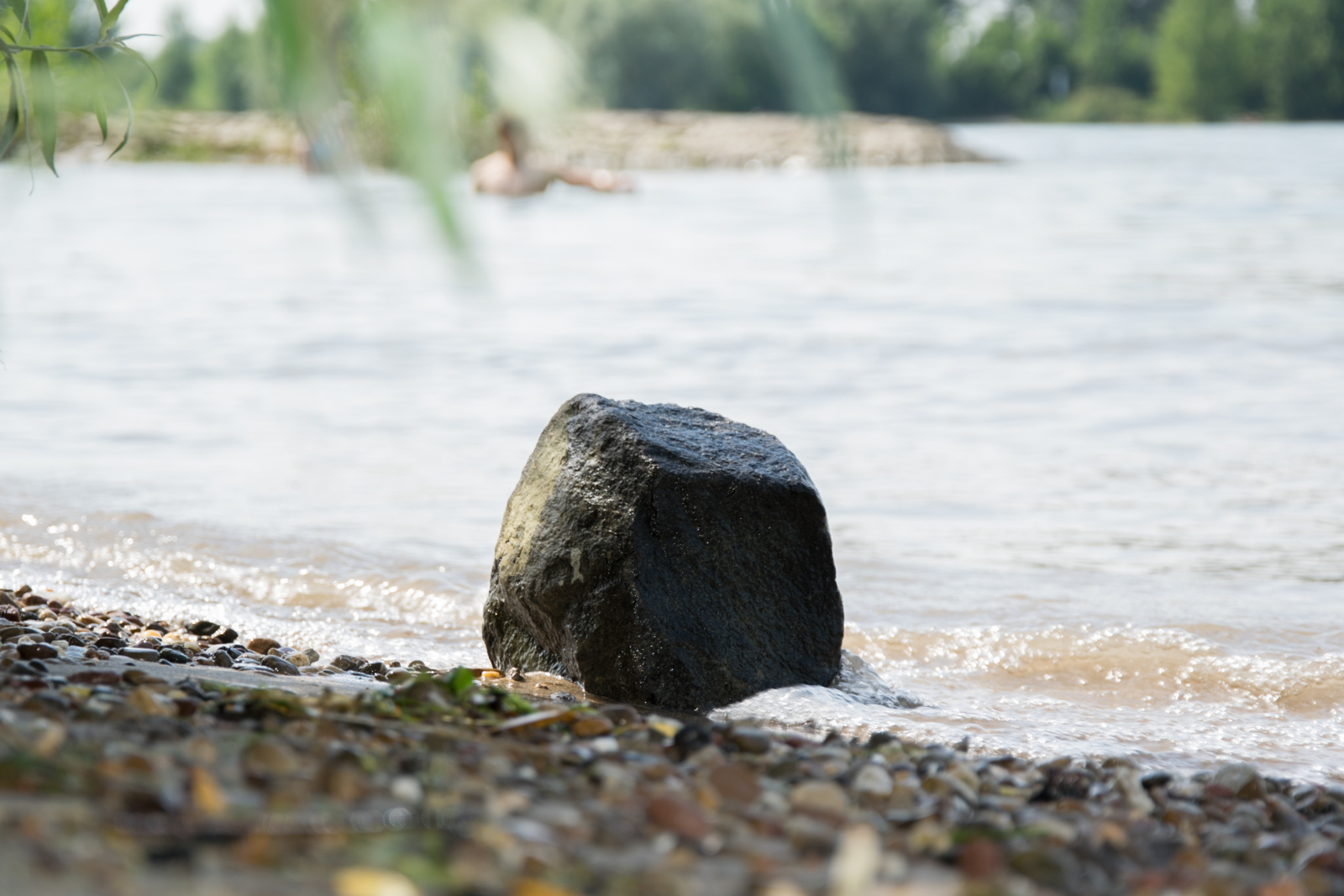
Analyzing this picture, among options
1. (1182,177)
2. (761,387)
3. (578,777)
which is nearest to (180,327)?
(761,387)

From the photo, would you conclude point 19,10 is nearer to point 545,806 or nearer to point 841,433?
point 545,806

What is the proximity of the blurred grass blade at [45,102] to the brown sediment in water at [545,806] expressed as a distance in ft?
3.23

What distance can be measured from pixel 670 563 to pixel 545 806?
1745mm

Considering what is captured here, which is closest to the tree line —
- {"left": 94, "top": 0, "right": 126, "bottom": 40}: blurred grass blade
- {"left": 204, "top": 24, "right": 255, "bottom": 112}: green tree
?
{"left": 204, "top": 24, "right": 255, "bottom": 112}: green tree

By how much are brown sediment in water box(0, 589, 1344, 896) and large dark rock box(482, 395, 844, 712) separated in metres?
0.73

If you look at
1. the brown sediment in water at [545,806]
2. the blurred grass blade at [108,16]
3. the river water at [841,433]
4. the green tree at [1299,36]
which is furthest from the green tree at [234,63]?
the green tree at [1299,36]

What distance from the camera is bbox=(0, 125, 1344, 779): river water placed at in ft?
12.7

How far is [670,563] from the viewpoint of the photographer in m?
3.37

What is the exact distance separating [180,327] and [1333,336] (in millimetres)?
9343

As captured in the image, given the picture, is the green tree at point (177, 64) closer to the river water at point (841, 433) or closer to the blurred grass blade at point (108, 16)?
the river water at point (841, 433)

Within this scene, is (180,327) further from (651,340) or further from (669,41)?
(669,41)

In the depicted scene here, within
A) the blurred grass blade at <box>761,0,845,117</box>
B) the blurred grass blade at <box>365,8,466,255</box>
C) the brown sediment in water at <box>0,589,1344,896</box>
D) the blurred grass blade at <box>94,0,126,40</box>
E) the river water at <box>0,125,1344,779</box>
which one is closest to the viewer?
the blurred grass blade at <box>365,8,466,255</box>

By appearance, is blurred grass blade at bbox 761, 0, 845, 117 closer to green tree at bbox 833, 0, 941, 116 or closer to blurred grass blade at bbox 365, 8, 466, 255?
green tree at bbox 833, 0, 941, 116

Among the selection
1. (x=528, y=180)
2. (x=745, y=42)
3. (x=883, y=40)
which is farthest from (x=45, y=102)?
(x=528, y=180)
